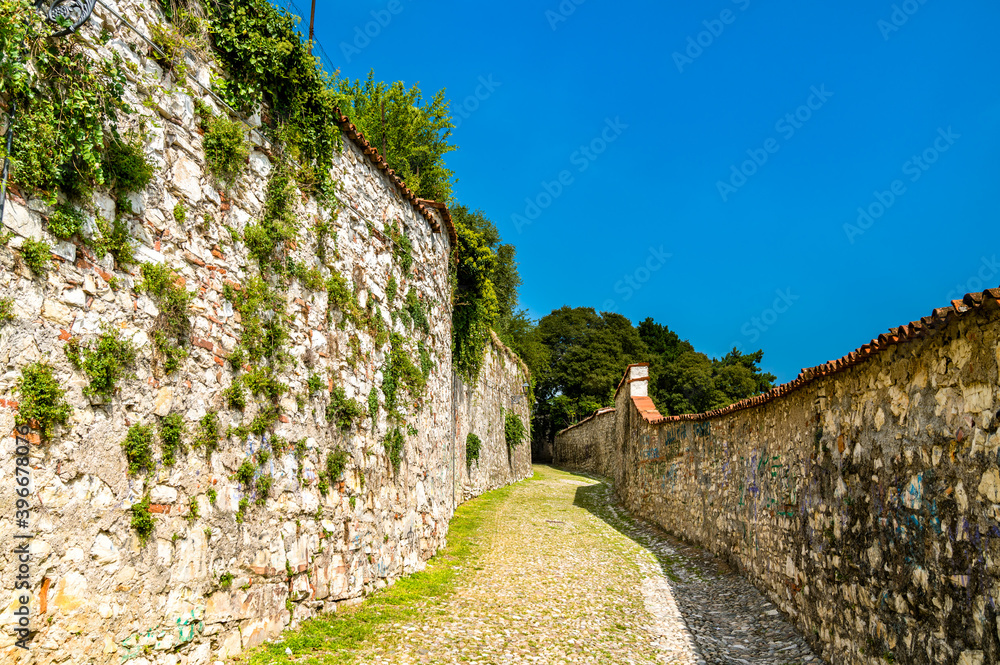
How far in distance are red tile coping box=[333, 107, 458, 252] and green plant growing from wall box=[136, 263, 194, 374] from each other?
3.29 meters

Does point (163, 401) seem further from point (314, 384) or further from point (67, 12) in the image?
point (67, 12)

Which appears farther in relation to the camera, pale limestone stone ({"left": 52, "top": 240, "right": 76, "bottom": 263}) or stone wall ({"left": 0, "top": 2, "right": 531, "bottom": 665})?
pale limestone stone ({"left": 52, "top": 240, "right": 76, "bottom": 263})

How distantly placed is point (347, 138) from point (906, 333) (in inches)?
265

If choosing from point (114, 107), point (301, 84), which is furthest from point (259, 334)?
point (301, 84)

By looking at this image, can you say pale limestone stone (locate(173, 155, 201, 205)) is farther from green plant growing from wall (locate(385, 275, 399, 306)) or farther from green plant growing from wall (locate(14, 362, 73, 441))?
green plant growing from wall (locate(385, 275, 399, 306))

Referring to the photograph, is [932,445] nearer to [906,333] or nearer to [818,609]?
[906,333]

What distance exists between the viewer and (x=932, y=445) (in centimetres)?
418

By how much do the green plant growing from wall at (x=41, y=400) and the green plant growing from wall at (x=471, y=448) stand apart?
12.0m

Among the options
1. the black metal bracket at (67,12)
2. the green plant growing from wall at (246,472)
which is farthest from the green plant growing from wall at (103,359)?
the black metal bracket at (67,12)

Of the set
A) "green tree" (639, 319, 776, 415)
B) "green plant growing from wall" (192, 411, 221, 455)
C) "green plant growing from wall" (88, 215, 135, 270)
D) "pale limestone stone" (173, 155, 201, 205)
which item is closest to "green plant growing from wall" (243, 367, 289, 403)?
"green plant growing from wall" (192, 411, 221, 455)

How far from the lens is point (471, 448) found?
16172 mm

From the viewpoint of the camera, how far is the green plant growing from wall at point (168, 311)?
4.65 metres

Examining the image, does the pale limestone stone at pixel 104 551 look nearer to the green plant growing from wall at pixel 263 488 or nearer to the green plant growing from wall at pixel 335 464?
the green plant growing from wall at pixel 263 488

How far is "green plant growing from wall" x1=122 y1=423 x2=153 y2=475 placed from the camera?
4.31m
